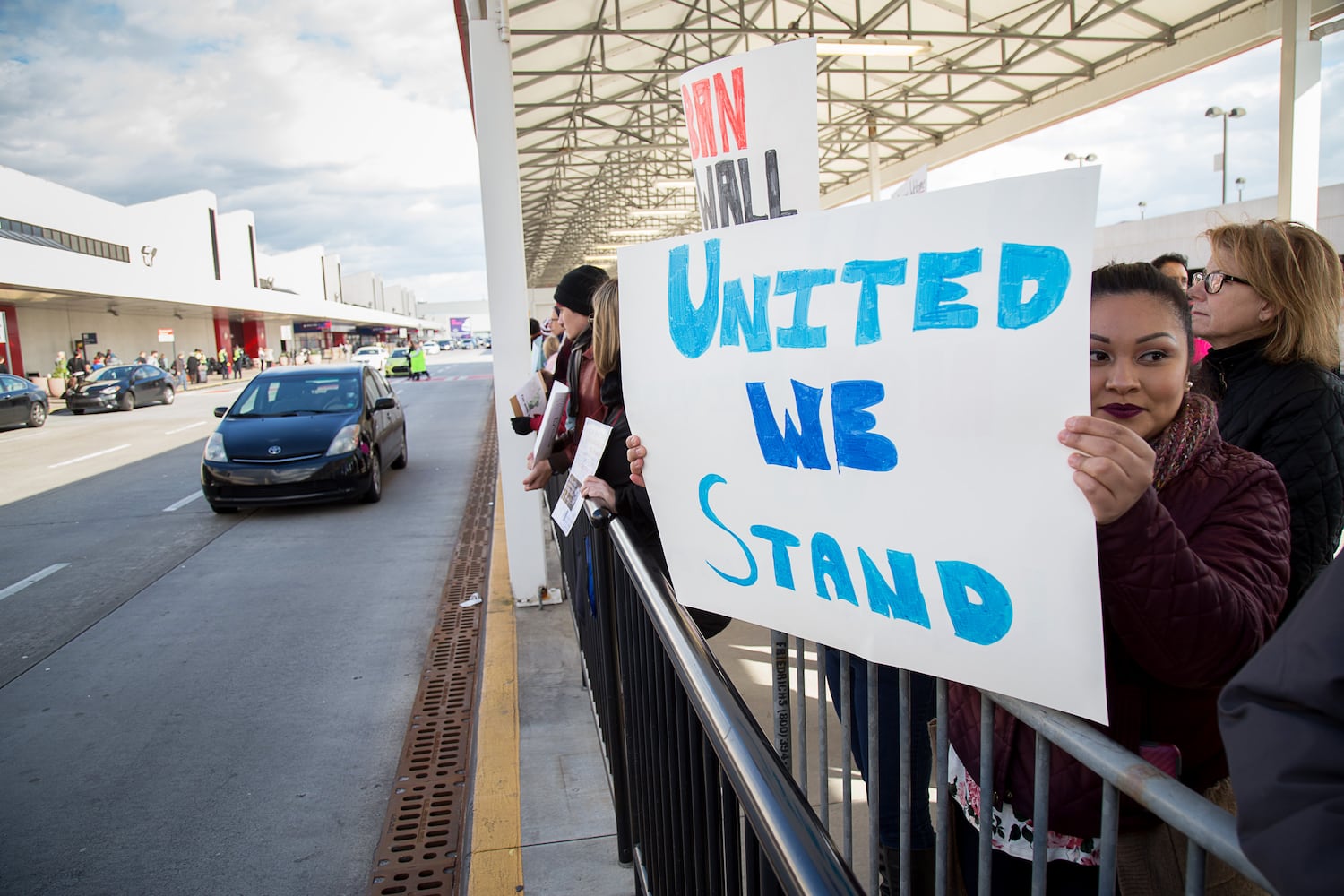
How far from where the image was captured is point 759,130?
2.25 m

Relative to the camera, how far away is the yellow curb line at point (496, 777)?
3.09 meters

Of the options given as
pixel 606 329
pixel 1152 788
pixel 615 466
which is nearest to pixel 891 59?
pixel 606 329

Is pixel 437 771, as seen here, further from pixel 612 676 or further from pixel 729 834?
pixel 729 834

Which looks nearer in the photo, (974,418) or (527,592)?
(974,418)

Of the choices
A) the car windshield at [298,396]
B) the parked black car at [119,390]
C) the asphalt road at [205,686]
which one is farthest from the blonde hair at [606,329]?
the parked black car at [119,390]

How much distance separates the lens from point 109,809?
11.9 ft

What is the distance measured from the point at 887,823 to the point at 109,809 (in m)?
3.21

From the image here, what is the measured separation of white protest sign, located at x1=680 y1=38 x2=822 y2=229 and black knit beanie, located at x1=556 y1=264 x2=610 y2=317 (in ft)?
5.60

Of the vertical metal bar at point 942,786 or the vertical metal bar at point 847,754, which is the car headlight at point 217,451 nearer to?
the vertical metal bar at point 847,754

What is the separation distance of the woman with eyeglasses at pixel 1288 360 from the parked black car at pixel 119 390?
29.2 m

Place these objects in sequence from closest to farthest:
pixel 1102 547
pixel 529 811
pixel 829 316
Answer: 1. pixel 1102 547
2. pixel 829 316
3. pixel 529 811

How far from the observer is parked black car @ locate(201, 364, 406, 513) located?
9.07 m

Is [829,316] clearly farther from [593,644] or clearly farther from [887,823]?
[593,644]

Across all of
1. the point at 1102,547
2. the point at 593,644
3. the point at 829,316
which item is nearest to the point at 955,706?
the point at 1102,547
